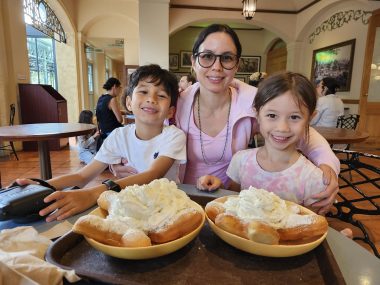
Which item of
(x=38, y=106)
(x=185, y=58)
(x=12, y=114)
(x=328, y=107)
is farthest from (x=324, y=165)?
(x=185, y=58)

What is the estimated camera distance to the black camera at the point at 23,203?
647 mm

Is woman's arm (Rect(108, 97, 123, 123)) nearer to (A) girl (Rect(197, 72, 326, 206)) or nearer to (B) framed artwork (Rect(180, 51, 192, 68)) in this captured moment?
(A) girl (Rect(197, 72, 326, 206))

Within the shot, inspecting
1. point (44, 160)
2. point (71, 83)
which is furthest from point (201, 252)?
point (71, 83)

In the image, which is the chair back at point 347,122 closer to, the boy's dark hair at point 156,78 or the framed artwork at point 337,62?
the framed artwork at point 337,62

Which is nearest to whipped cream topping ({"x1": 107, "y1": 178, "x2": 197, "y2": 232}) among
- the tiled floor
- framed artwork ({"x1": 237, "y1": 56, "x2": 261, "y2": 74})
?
the tiled floor

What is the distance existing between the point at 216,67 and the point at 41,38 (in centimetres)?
883

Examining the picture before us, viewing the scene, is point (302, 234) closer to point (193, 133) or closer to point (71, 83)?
point (193, 133)

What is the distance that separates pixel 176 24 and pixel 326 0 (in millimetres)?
3399

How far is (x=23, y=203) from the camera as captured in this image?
661 millimetres

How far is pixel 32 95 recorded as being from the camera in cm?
527

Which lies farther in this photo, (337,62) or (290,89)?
(337,62)

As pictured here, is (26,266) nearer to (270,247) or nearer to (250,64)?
(270,247)

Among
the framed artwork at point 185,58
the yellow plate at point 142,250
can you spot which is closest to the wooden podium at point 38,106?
the framed artwork at point 185,58

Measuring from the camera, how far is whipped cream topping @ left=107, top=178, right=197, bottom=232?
54 centimetres
